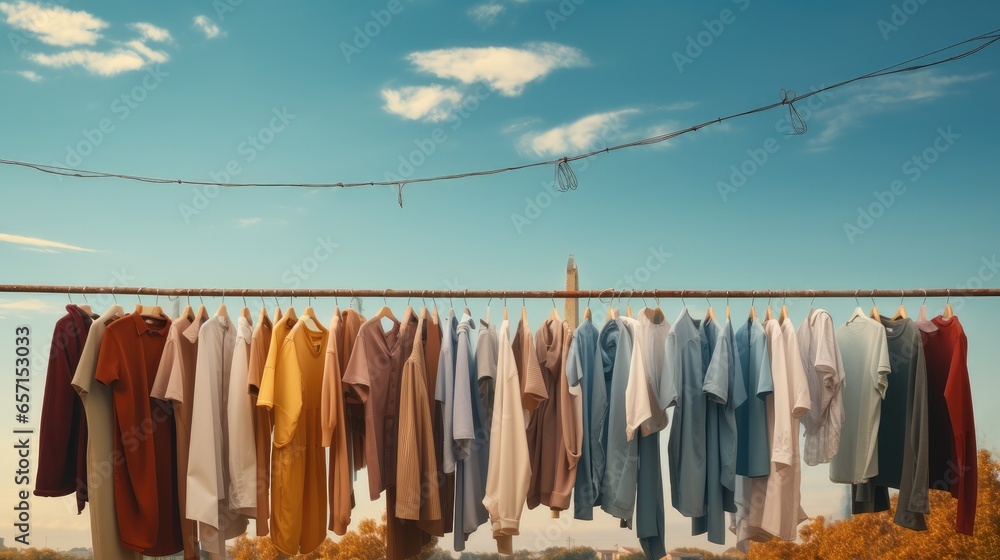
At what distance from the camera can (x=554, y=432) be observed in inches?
165

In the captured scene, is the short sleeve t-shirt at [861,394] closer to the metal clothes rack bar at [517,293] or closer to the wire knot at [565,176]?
the metal clothes rack bar at [517,293]

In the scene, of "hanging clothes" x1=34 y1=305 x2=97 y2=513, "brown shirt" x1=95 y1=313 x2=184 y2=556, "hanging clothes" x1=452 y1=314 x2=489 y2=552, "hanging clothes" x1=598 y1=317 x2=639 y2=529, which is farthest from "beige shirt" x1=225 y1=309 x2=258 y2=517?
"hanging clothes" x1=598 y1=317 x2=639 y2=529

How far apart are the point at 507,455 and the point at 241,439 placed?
139 centimetres

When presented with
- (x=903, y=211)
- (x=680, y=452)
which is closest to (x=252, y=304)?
(x=680, y=452)

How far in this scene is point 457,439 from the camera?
402 centimetres

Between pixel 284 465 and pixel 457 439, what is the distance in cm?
91

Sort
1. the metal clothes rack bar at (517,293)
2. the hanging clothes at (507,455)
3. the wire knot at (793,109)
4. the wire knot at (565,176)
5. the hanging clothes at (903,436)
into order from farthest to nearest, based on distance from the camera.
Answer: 1. the wire knot at (565,176)
2. the wire knot at (793,109)
3. the metal clothes rack bar at (517,293)
4. the hanging clothes at (903,436)
5. the hanging clothes at (507,455)

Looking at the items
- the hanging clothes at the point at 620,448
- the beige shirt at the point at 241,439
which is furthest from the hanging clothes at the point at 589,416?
the beige shirt at the point at 241,439

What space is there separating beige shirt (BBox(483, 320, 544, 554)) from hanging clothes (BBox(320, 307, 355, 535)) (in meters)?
0.73

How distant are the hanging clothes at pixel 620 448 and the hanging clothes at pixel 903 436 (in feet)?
4.48

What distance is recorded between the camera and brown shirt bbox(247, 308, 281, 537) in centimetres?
415

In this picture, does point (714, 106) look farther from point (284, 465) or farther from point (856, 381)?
point (284, 465)

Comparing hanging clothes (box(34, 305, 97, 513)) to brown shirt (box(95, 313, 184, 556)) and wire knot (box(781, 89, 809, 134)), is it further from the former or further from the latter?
wire knot (box(781, 89, 809, 134))

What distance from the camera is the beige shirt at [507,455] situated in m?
4.03
